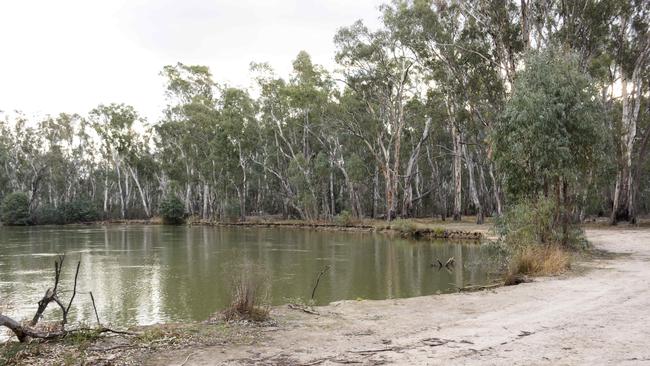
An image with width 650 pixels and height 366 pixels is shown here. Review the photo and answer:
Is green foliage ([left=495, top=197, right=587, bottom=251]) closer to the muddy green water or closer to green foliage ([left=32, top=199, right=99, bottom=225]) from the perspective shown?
the muddy green water

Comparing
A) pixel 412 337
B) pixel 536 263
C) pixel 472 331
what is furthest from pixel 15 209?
pixel 472 331

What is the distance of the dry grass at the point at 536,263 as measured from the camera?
456 inches

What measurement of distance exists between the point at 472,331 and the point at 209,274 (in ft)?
36.1

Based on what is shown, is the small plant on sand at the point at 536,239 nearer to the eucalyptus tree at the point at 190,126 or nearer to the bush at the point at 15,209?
the eucalyptus tree at the point at 190,126

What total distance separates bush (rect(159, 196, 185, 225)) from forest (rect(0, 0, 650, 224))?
1.41 m

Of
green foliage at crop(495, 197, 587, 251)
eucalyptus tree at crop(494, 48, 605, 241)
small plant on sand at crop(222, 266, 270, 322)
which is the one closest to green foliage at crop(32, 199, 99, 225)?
eucalyptus tree at crop(494, 48, 605, 241)

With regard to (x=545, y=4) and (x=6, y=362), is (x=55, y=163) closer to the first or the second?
(x=545, y=4)

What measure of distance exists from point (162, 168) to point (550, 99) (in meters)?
49.7

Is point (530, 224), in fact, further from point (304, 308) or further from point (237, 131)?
point (237, 131)

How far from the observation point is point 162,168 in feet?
191

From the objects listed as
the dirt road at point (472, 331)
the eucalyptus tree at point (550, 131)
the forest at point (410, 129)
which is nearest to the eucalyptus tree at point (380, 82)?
the forest at point (410, 129)

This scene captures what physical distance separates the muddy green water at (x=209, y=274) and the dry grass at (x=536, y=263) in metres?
1.62

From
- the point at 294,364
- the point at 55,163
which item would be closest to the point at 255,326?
the point at 294,364

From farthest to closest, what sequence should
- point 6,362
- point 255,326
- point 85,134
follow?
point 85,134
point 255,326
point 6,362
